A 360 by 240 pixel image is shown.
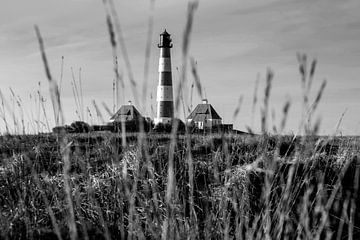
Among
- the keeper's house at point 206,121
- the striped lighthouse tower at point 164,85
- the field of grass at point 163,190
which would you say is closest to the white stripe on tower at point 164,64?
the striped lighthouse tower at point 164,85

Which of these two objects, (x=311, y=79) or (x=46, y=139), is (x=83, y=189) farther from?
(x=311, y=79)

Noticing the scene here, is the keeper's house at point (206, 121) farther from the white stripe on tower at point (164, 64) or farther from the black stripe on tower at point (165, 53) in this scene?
the black stripe on tower at point (165, 53)

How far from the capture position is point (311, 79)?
2191 mm

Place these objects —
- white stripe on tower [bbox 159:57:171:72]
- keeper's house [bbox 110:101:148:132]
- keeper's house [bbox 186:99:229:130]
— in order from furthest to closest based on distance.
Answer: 1. white stripe on tower [bbox 159:57:171:72]
2. keeper's house [bbox 186:99:229:130]
3. keeper's house [bbox 110:101:148:132]

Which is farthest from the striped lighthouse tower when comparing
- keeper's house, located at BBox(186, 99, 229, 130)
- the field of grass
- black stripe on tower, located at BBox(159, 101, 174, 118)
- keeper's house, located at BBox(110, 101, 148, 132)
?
the field of grass

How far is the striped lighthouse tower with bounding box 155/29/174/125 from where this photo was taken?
2584 cm

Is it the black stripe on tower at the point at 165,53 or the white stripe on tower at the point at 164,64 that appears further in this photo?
the black stripe on tower at the point at 165,53

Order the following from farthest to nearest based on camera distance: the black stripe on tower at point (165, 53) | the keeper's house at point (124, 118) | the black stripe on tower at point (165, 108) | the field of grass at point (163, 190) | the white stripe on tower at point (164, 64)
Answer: the black stripe on tower at point (165, 53)
the white stripe on tower at point (164, 64)
the black stripe on tower at point (165, 108)
the field of grass at point (163, 190)
the keeper's house at point (124, 118)

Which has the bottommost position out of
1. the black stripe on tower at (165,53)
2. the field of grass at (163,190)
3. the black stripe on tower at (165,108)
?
the field of grass at (163,190)

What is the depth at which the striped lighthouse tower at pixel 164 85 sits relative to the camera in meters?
25.8

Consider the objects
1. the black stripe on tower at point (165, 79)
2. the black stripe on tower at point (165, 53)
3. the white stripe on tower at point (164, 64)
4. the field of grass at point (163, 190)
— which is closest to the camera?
the field of grass at point (163, 190)

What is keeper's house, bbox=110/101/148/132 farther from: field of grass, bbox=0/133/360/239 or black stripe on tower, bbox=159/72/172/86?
black stripe on tower, bbox=159/72/172/86

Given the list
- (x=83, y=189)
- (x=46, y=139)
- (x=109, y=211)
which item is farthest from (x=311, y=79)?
(x=46, y=139)

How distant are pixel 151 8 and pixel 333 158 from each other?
630 centimetres
